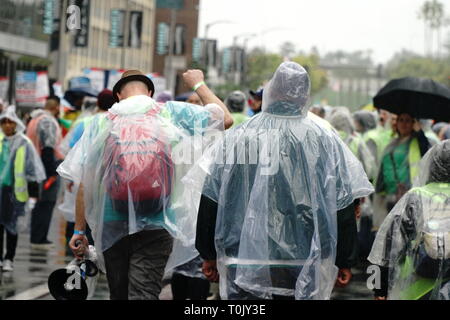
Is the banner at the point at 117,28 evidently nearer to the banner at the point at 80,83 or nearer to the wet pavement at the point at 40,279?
the banner at the point at 80,83

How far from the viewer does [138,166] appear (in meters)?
6.75

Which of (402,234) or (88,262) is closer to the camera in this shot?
(402,234)

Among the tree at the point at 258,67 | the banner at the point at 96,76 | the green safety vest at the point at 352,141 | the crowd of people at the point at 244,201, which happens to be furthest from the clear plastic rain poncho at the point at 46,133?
the tree at the point at 258,67

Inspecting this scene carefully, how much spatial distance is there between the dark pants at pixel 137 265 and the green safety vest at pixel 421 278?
132cm

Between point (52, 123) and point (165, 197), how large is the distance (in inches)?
335

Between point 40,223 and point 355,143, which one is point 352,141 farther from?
point 40,223

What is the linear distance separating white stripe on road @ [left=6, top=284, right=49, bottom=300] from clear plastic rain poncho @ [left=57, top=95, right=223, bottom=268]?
357cm

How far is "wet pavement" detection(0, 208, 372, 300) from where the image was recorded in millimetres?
10691

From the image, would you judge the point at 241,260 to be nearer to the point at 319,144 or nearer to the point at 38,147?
the point at 319,144

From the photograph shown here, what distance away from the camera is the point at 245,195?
238 inches

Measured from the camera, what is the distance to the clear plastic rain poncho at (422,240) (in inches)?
248

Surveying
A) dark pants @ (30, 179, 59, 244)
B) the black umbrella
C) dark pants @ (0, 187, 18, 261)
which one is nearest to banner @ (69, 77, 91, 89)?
dark pants @ (30, 179, 59, 244)

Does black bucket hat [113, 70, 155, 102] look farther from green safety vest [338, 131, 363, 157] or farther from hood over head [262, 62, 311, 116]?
green safety vest [338, 131, 363, 157]

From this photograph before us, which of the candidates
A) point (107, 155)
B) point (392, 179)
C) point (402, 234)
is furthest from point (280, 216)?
point (392, 179)
